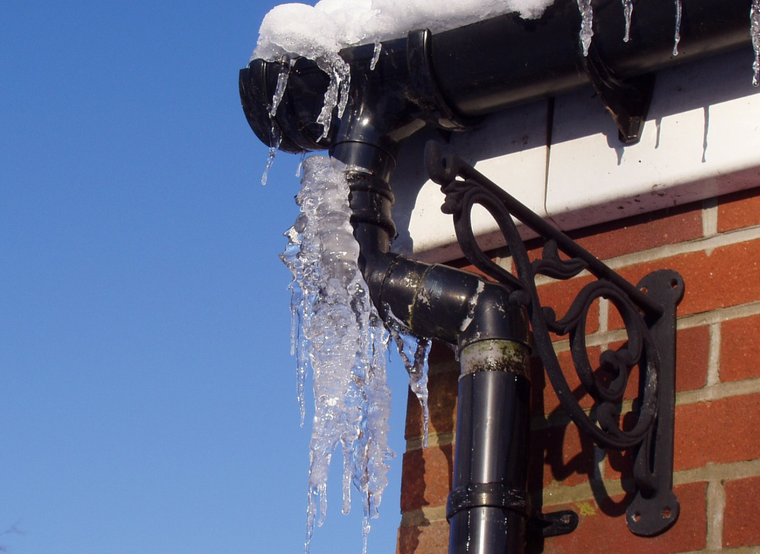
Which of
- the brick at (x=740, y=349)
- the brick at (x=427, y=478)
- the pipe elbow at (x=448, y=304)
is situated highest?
the pipe elbow at (x=448, y=304)

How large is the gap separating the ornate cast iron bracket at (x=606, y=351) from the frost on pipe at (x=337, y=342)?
369 millimetres

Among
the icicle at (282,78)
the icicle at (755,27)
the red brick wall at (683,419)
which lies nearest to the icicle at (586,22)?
the icicle at (755,27)

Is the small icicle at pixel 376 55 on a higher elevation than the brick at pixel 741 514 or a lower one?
higher

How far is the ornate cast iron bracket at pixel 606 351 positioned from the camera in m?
2.14

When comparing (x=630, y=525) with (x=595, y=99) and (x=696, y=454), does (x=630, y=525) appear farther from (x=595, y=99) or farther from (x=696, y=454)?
(x=595, y=99)

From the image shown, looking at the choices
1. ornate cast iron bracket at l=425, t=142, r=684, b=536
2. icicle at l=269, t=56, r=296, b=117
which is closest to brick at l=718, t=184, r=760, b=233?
ornate cast iron bracket at l=425, t=142, r=684, b=536

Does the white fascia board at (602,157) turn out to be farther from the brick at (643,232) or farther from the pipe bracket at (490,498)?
the pipe bracket at (490,498)

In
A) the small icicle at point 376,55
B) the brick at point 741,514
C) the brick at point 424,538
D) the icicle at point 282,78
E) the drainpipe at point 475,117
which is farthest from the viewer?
the icicle at point 282,78

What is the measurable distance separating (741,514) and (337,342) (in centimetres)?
84

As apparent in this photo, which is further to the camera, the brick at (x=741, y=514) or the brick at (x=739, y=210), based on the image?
the brick at (x=739, y=210)

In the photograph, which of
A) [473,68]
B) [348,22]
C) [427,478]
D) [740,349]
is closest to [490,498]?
[427,478]

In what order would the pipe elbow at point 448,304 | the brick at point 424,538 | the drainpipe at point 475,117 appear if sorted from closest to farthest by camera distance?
the drainpipe at point 475,117
the pipe elbow at point 448,304
the brick at point 424,538

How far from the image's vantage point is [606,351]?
2260 millimetres

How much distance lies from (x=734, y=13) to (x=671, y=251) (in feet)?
1.58
